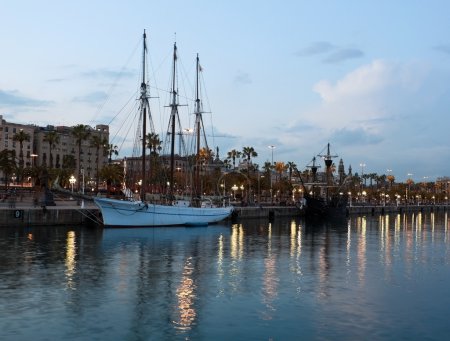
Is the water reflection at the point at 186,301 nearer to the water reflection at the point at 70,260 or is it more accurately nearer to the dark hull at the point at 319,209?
the water reflection at the point at 70,260

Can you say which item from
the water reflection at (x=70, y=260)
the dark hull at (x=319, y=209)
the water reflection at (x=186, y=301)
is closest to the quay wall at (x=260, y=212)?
the dark hull at (x=319, y=209)

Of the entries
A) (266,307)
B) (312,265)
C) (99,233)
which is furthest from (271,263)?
(99,233)

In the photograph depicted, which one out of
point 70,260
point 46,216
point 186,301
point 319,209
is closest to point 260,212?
point 319,209

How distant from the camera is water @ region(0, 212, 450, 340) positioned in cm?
2283

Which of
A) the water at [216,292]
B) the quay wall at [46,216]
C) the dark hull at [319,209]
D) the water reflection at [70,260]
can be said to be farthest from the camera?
the dark hull at [319,209]

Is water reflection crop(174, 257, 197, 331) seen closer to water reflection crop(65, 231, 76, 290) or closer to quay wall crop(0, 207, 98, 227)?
water reflection crop(65, 231, 76, 290)

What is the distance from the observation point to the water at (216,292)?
74.9ft

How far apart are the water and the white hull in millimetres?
18588

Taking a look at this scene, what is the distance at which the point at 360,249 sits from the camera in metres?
56.8

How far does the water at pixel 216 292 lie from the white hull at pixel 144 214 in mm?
18588

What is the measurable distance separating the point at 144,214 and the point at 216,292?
46890 mm

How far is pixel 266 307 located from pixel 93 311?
319 inches

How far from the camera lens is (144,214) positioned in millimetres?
76125

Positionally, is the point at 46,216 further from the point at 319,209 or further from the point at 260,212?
the point at 319,209
